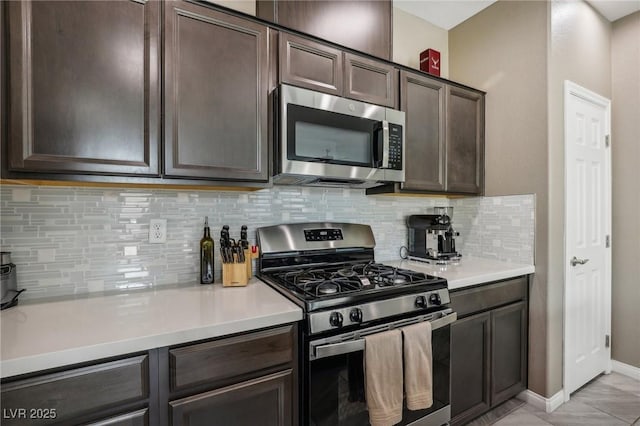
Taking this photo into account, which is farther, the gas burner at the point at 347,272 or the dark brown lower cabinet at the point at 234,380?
the gas burner at the point at 347,272

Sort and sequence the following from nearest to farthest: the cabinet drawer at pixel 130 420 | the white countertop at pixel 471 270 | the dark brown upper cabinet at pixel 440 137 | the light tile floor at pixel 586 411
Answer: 1. the cabinet drawer at pixel 130 420
2. the white countertop at pixel 471 270
3. the light tile floor at pixel 586 411
4. the dark brown upper cabinet at pixel 440 137

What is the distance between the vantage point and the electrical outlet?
1568mm

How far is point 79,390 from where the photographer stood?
90 centimetres

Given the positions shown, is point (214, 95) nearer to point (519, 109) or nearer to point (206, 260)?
point (206, 260)

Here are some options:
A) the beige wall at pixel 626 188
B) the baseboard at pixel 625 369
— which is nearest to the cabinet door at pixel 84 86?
the beige wall at pixel 626 188

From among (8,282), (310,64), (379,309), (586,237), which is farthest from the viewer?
(586,237)

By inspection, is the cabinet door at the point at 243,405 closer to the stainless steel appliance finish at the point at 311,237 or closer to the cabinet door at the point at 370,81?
the stainless steel appliance finish at the point at 311,237

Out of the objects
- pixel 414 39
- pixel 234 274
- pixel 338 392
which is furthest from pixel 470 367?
pixel 414 39

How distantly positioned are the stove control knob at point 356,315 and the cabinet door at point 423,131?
38.0 inches

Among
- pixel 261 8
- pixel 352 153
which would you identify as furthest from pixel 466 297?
pixel 261 8

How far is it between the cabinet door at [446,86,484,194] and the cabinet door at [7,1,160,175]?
187cm

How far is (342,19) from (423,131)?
865 mm

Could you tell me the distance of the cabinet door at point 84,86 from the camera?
1099mm

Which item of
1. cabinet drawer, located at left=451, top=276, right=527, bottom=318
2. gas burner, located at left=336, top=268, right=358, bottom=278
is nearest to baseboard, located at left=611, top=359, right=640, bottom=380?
cabinet drawer, located at left=451, top=276, right=527, bottom=318
